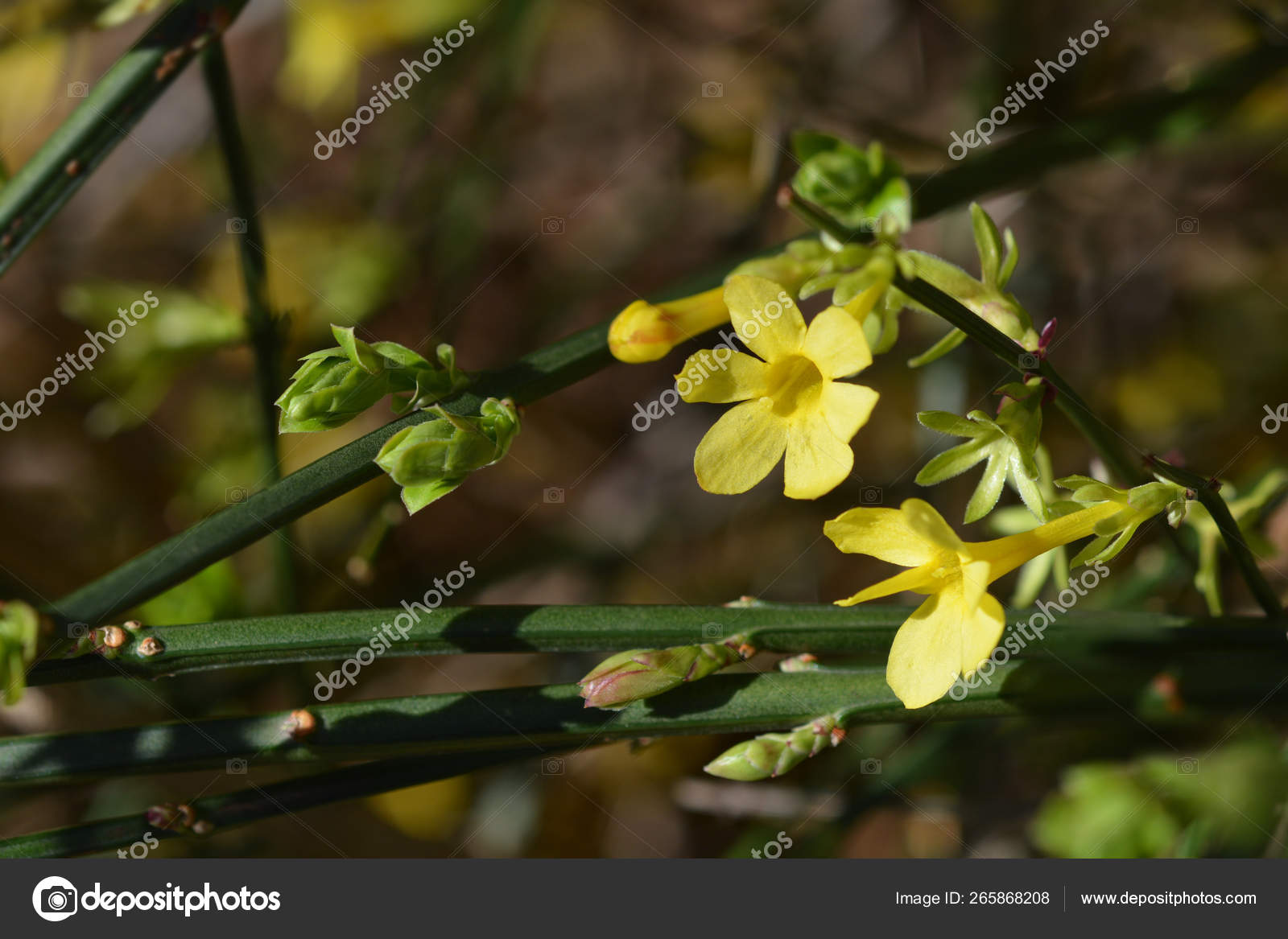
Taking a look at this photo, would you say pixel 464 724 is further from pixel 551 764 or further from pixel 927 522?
pixel 551 764

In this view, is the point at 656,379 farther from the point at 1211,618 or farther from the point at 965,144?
the point at 1211,618

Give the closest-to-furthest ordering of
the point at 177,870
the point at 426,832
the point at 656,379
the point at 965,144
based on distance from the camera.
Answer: the point at 177,870 < the point at 965,144 < the point at 426,832 < the point at 656,379

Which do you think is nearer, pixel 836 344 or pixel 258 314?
pixel 836 344

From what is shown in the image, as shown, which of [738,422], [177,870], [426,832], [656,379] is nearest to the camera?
[738,422]

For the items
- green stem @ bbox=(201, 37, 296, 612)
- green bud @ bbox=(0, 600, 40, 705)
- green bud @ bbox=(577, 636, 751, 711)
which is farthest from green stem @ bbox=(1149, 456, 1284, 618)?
green stem @ bbox=(201, 37, 296, 612)

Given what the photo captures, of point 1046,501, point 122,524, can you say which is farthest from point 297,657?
point 122,524

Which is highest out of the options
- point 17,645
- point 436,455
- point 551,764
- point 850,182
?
point 850,182

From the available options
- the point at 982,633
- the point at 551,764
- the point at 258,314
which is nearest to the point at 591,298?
the point at 258,314
